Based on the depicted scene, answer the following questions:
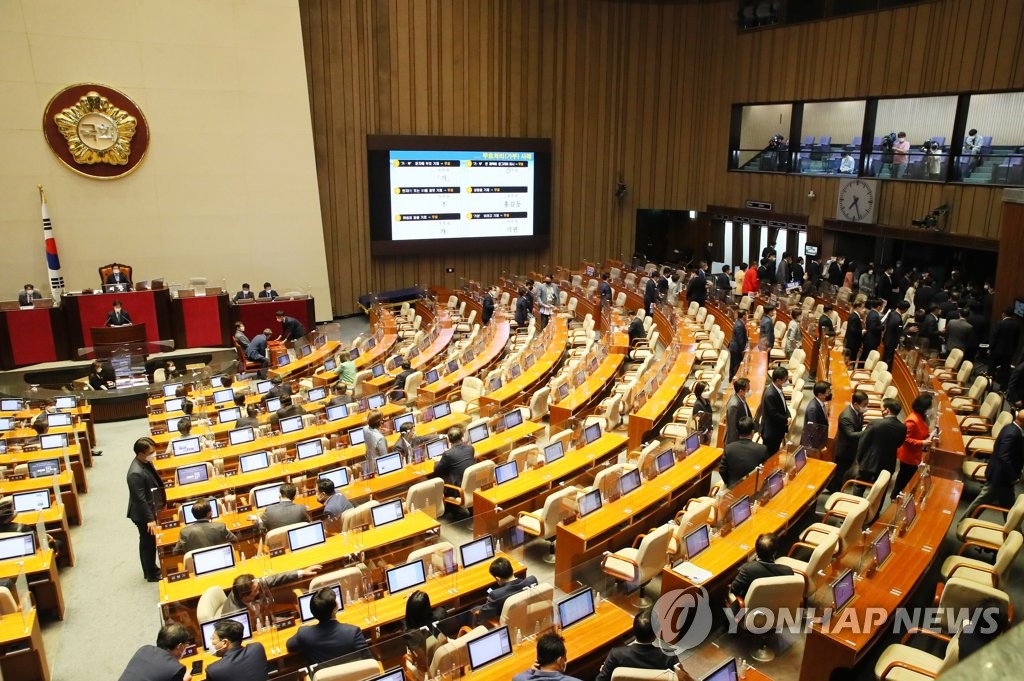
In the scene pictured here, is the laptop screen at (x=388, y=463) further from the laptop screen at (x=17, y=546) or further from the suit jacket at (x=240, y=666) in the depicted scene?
the suit jacket at (x=240, y=666)

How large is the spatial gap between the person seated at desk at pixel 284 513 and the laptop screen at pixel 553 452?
8.91 feet

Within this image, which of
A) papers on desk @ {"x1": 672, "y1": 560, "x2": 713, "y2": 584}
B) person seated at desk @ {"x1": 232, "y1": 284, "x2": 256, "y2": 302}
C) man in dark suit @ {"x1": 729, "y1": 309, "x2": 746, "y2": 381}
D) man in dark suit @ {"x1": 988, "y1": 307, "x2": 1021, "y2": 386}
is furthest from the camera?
person seated at desk @ {"x1": 232, "y1": 284, "x2": 256, "y2": 302}

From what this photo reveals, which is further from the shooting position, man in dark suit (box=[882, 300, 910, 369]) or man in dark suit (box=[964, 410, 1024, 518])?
man in dark suit (box=[882, 300, 910, 369])

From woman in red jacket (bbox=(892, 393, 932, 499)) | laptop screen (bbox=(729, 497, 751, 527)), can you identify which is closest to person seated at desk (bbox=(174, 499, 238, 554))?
laptop screen (bbox=(729, 497, 751, 527))

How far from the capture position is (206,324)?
1620 centimetres

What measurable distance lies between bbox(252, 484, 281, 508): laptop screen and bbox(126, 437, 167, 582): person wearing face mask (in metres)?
0.94

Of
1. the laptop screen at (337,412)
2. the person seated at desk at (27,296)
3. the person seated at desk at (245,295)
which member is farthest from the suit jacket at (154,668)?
the person seated at desk at (27,296)

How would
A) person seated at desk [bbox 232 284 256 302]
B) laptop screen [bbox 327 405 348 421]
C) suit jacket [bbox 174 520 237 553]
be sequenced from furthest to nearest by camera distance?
person seated at desk [bbox 232 284 256 302] < laptop screen [bbox 327 405 348 421] < suit jacket [bbox 174 520 237 553]

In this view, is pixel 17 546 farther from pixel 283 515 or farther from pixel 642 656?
pixel 642 656

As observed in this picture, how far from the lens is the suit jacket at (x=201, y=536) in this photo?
245 inches

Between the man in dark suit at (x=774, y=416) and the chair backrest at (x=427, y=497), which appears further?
the man in dark suit at (x=774, y=416)

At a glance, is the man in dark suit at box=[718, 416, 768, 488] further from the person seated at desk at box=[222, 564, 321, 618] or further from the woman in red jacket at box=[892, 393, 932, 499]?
the person seated at desk at box=[222, 564, 321, 618]

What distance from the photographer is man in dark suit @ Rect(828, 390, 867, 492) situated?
736 centimetres

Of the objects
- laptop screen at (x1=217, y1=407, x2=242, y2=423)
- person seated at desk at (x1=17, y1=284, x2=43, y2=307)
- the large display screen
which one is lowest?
laptop screen at (x1=217, y1=407, x2=242, y2=423)
